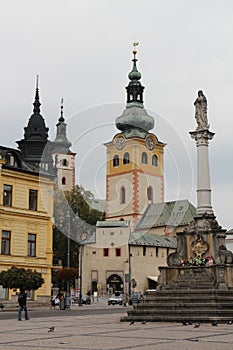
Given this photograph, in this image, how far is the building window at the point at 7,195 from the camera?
165ft

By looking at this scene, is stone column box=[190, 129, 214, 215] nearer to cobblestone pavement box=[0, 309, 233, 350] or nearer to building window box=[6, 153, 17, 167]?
cobblestone pavement box=[0, 309, 233, 350]

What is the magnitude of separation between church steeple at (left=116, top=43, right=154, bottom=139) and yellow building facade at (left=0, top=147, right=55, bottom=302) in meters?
53.7

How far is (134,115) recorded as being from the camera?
106688mm

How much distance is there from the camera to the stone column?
32.0 meters

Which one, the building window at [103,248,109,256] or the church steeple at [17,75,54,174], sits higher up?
the church steeple at [17,75,54,174]

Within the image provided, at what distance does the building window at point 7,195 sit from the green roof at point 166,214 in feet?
176

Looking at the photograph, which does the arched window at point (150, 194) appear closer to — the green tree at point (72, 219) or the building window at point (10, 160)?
the green tree at point (72, 219)

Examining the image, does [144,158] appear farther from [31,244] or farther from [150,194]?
[31,244]

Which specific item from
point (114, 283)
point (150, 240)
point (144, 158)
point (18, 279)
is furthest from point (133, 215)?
point (18, 279)

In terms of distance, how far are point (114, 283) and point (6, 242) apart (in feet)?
128

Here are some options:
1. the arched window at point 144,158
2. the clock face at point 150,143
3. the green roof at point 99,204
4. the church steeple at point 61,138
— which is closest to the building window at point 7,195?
the green roof at point 99,204

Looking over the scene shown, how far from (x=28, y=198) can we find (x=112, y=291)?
3785cm

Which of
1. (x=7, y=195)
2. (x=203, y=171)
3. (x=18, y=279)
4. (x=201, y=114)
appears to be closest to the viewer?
(x=203, y=171)

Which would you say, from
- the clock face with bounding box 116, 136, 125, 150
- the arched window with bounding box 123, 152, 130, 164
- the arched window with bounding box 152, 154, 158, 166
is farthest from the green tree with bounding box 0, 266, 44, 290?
the arched window with bounding box 152, 154, 158, 166
